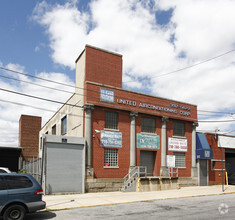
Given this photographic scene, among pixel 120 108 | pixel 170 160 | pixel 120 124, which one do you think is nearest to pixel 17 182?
pixel 120 124

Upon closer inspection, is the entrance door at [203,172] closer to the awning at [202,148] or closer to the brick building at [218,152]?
the brick building at [218,152]

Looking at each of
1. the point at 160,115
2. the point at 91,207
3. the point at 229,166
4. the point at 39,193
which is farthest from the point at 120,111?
the point at 229,166

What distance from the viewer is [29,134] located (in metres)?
50.0

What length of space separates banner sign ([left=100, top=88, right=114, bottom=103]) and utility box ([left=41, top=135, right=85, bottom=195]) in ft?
13.5

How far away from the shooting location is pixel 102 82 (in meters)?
25.2

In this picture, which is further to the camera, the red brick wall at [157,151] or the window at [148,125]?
the window at [148,125]

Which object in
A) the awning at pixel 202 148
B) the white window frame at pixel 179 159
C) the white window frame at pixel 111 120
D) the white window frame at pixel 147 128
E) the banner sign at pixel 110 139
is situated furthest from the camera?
the awning at pixel 202 148

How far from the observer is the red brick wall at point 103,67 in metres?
24.5

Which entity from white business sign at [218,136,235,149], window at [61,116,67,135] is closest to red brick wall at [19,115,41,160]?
window at [61,116,67,135]

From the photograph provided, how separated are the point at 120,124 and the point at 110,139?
1.72 metres

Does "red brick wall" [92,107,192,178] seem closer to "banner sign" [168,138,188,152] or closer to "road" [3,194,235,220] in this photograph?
"banner sign" [168,138,188,152]

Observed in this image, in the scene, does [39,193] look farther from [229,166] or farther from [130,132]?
[229,166]

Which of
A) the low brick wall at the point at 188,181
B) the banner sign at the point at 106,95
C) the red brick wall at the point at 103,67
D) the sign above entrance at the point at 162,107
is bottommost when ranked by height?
the low brick wall at the point at 188,181

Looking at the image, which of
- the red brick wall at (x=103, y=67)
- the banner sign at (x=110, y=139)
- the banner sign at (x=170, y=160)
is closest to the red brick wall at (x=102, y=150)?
the banner sign at (x=110, y=139)
